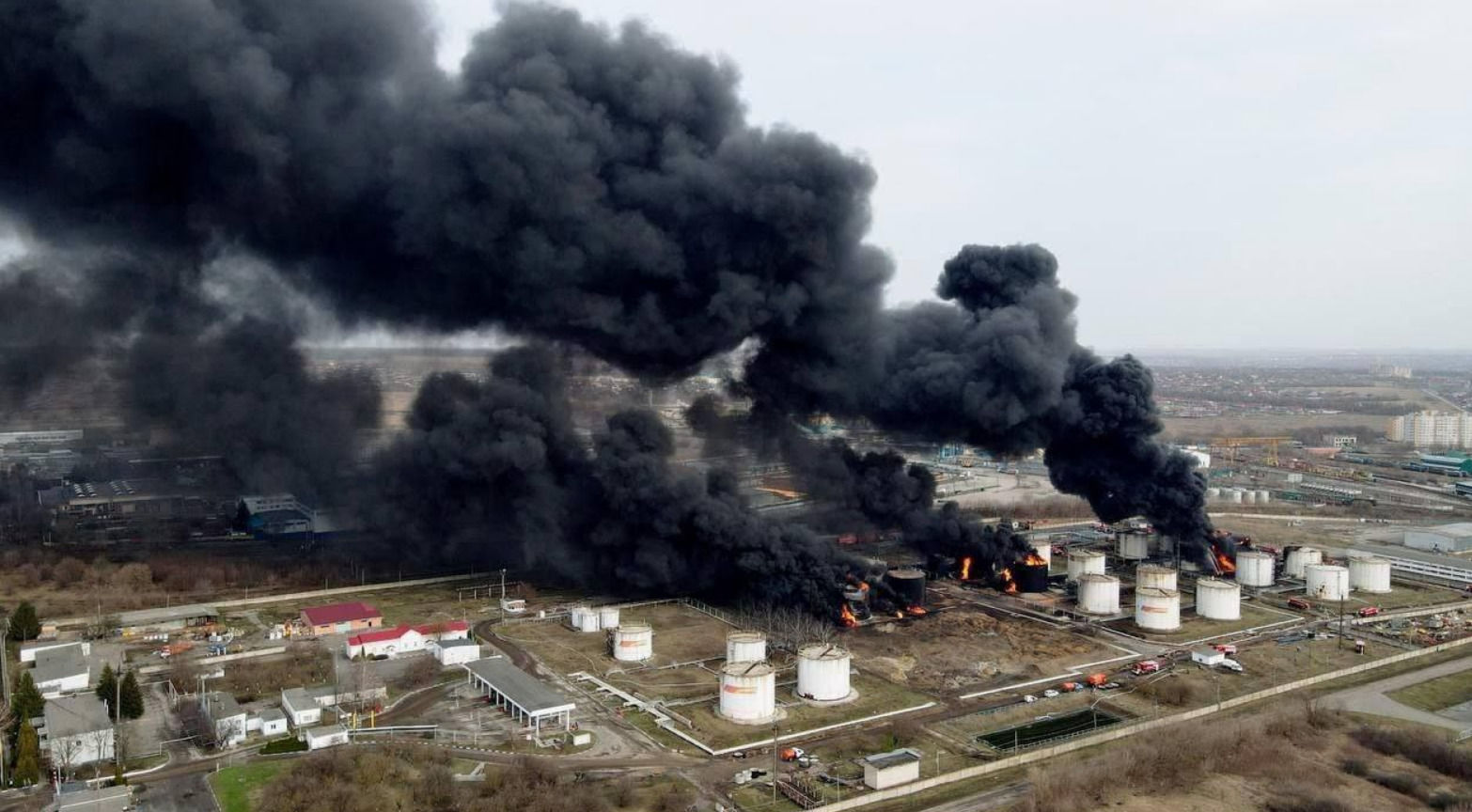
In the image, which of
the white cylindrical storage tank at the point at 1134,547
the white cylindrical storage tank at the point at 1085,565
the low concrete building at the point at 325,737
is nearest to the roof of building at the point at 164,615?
the low concrete building at the point at 325,737

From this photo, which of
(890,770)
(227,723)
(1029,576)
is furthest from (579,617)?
(1029,576)

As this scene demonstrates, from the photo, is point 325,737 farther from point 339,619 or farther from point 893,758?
point 893,758

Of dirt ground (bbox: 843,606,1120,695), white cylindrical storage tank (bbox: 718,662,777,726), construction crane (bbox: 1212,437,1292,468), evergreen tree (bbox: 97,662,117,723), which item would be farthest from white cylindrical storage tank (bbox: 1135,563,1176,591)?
construction crane (bbox: 1212,437,1292,468)

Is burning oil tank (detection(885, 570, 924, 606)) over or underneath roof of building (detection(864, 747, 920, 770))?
over

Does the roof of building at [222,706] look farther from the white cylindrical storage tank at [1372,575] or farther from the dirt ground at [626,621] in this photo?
the white cylindrical storage tank at [1372,575]

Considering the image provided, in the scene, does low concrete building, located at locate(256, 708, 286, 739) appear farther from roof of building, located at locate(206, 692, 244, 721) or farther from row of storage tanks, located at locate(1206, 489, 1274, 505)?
row of storage tanks, located at locate(1206, 489, 1274, 505)

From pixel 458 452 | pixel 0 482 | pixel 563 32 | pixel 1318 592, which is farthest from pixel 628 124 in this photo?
pixel 0 482

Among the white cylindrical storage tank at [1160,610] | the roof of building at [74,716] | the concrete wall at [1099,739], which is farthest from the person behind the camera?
the white cylindrical storage tank at [1160,610]

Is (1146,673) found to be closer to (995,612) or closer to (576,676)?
(995,612)
